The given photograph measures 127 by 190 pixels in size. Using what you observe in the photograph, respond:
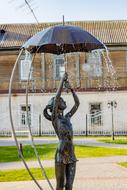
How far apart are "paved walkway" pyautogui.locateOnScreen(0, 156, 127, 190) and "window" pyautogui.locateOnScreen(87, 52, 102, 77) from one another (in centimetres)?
1814

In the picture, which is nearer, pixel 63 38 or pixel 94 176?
pixel 63 38

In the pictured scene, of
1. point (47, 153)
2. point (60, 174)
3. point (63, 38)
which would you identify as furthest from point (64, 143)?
point (47, 153)

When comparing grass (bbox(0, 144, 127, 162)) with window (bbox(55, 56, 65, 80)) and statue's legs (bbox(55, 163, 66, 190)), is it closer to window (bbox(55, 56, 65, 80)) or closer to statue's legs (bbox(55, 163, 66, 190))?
statue's legs (bbox(55, 163, 66, 190))

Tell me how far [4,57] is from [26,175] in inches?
926

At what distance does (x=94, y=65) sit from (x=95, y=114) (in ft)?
12.8

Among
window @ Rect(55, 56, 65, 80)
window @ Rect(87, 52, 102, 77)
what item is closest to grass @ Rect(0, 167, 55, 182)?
window @ Rect(87, 52, 102, 77)

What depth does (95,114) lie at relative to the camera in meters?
33.6

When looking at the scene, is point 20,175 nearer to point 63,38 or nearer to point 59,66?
point 63,38

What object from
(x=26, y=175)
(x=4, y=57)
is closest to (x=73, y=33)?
(x=26, y=175)

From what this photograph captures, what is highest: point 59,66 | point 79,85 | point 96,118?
point 59,66

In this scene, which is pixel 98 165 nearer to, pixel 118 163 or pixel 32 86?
pixel 118 163

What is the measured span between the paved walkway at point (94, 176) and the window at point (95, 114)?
53.8 ft

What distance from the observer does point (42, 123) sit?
33.6 metres

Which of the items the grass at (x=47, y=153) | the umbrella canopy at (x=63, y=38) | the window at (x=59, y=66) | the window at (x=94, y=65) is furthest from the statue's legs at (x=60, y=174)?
the window at (x=59, y=66)
